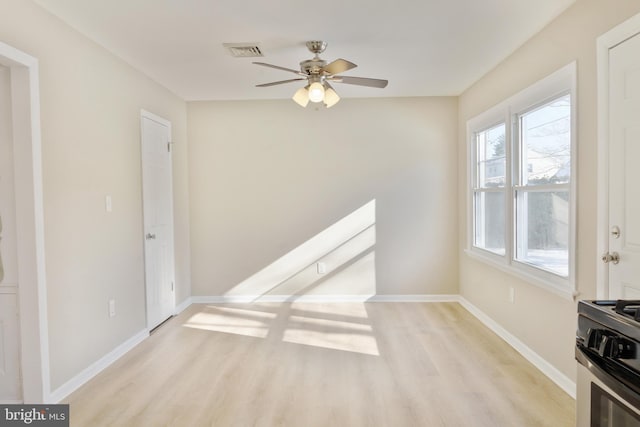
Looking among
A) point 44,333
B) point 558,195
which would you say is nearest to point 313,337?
point 44,333

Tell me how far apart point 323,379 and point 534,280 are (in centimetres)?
177

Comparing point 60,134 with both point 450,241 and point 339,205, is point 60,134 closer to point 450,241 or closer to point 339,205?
point 339,205

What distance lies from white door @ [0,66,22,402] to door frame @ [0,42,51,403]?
5 cm

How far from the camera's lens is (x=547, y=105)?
287 cm

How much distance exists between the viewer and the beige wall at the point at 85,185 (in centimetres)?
245

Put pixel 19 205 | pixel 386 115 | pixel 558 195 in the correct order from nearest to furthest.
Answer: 1. pixel 19 205
2. pixel 558 195
3. pixel 386 115

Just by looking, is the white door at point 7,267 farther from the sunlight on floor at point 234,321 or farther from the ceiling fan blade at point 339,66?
the ceiling fan blade at point 339,66

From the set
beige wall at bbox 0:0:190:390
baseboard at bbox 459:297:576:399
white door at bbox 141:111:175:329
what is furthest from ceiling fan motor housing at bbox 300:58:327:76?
baseboard at bbox 459:297:576:399

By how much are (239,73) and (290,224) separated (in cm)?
192

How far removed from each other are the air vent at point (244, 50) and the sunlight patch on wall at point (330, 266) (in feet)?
7.59

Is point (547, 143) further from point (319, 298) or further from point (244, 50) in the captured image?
point (319, 298)

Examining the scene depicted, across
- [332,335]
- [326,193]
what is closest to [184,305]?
[332,335]

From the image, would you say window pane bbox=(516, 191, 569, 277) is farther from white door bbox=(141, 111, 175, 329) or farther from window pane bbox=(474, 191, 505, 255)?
white door bbox=(141, 111, 175, 329)

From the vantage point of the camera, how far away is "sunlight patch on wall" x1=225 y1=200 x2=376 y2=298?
4.83 m
